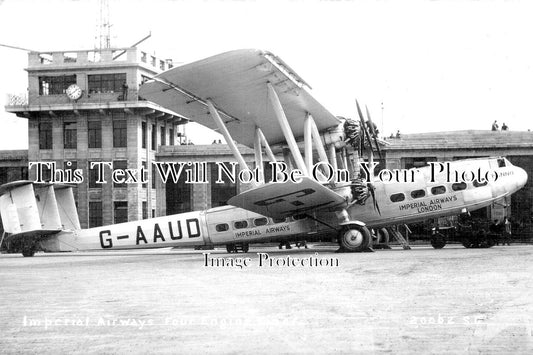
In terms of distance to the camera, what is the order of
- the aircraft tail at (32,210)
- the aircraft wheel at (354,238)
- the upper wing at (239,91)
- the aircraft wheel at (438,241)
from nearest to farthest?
the upper wing at (239,91)
the aircraft wheel at (354,238)
the aircraft tail at (32,210)
the aircraft wheel at (438,241)

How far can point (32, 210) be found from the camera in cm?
2447

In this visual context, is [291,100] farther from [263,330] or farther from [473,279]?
[263,330]

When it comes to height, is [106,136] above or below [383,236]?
above

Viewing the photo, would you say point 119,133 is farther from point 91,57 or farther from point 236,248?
point 236,248

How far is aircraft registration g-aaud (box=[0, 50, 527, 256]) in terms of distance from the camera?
21406 mm

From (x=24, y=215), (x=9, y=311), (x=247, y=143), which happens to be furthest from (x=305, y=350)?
(x=247, y=143)

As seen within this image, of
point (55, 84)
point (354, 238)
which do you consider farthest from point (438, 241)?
point (55, 84)

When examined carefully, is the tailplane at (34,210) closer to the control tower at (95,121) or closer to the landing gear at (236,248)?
the landing gear at (236,248)

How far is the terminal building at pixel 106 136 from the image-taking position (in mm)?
46625

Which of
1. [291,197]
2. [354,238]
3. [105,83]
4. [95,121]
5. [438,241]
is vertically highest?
[105,83]

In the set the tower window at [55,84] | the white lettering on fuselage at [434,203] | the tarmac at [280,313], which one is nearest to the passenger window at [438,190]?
the white lettering on fuselage at [434,203]

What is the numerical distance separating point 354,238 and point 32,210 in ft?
41.2

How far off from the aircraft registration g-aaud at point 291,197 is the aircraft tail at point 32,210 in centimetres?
4

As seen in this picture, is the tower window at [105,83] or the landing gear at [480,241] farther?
the tower window at [105,83]
